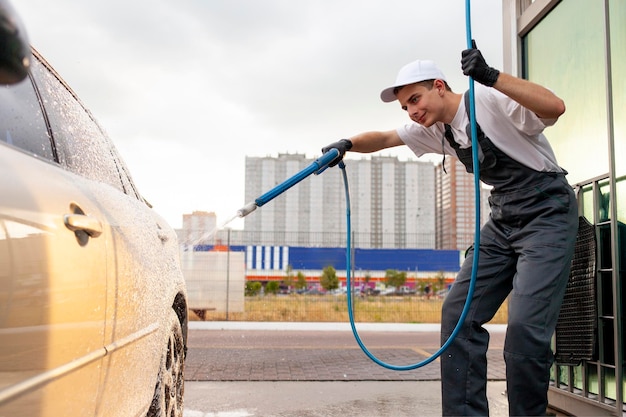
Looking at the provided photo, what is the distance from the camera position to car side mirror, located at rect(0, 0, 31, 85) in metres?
1.03

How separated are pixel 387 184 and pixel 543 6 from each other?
52.6 meters

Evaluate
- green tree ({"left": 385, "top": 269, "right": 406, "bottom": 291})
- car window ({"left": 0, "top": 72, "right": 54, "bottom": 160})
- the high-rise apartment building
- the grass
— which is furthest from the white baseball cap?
the high-rise apartment building

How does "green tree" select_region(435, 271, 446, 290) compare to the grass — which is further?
"green tree" select_region(435, 271, 446, 290)

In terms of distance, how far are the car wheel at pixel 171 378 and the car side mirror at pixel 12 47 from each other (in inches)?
76.6

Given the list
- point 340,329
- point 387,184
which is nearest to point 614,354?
point 340,329

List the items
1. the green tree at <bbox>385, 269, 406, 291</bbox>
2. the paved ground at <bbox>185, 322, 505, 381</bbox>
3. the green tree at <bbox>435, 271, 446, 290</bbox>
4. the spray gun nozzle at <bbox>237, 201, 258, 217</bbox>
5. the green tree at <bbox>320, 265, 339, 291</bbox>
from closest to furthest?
the spray gun nozzle at <bbox>237, 201, 258, 217</bbox> → the paved ground at <bbox>185, 322, 505, 381</bbox> → the green tree at <bbox>320, 265, 339, 291</bbox> → the green tree at <bbox>435, 271, 446, 290</bbox> → the green tree at <bbox>385, 269, 406, 291</bbox>

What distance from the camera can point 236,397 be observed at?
5.11m

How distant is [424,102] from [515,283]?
3.23 feet

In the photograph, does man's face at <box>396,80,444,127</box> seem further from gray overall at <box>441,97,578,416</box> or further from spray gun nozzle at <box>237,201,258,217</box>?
spray gun nozzle at <box>237,201,258,217</box>

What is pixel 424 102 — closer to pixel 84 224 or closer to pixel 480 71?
pixel 480 71

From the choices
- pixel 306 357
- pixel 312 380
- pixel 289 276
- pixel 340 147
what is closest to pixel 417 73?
pixel 340 147

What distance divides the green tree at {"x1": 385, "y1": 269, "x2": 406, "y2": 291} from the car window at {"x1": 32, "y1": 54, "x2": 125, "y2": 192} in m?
33.1

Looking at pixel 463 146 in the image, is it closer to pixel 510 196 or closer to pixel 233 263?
pixel 510 196

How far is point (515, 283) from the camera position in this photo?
2.96m
